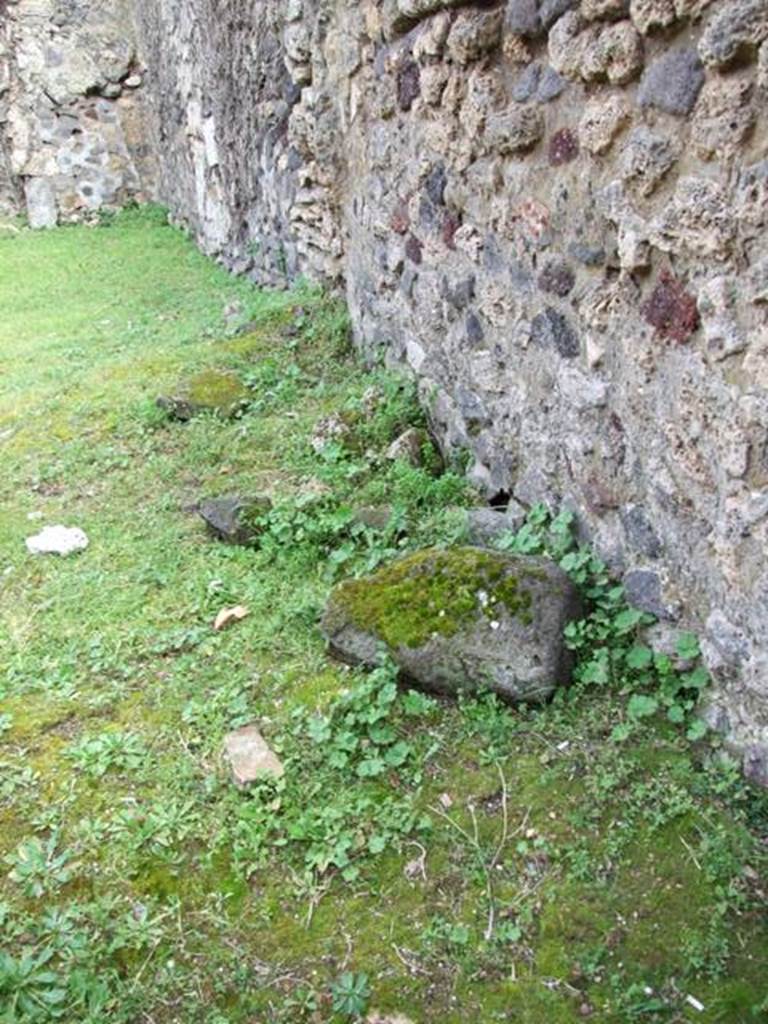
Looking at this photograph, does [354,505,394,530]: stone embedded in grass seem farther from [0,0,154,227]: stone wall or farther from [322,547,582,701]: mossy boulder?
[0,0,154,227]: stone wall

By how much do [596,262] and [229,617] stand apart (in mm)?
1549

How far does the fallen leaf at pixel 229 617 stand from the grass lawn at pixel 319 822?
0.14 feet

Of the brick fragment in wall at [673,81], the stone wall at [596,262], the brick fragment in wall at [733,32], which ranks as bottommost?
the stone wall at [596,262]

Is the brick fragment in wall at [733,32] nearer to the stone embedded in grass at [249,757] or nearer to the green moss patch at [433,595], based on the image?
the green moss patch at [433,595]

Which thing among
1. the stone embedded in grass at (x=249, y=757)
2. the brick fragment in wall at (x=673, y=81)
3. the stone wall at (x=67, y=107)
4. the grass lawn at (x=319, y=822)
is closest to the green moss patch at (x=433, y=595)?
the grass lawn at (x=319, y=822)

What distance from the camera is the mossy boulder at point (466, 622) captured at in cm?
243

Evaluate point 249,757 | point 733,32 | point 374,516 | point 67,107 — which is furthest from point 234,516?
point 67,107

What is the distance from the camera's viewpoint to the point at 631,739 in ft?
7.41

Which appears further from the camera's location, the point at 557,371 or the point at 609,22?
the point at 557,371

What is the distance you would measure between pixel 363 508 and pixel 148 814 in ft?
4.68

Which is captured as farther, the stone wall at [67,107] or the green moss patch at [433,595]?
the stone wall at [67,107]

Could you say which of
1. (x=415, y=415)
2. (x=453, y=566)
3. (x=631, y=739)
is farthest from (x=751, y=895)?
(x=415, y=415)

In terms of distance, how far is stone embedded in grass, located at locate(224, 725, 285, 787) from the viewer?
7.59 ft

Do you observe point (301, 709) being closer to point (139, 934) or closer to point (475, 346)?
point (139, 934)
